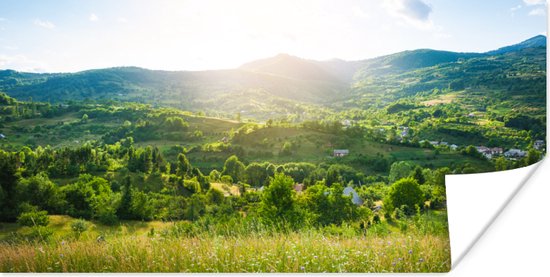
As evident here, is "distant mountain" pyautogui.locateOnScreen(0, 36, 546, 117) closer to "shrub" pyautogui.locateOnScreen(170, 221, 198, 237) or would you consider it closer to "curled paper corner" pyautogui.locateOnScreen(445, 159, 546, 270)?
"curled paper corner" pyautogui.locateOnScreen(445, 159, 546, 270)

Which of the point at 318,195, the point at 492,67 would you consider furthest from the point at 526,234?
the point at 492,67

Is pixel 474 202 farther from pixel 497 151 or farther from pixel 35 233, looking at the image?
pixel 497 151

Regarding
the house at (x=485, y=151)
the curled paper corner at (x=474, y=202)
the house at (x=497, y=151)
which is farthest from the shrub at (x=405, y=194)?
the house at (x=485, y=151)

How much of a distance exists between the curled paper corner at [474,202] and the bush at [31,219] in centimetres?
571

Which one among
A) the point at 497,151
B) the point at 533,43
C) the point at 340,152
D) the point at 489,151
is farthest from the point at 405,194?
the point at 340,152

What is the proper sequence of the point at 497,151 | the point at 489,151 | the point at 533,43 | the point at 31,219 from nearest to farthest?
1. the point at 31,219
2. the point at 533,43
3. the point at 497,151
4. the point at 489,151

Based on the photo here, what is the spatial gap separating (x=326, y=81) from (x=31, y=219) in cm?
2002

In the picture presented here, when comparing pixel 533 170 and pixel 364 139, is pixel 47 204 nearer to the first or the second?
pixel 533 170

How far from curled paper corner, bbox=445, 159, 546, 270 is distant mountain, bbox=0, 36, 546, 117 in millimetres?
3647

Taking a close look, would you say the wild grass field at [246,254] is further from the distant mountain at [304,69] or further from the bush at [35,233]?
the distant mountain at [304,69]

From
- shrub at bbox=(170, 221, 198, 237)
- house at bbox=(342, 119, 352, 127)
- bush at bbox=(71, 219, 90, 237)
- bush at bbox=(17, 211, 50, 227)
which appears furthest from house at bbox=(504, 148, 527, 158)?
house at bbox=(342, 119, 352, 127)

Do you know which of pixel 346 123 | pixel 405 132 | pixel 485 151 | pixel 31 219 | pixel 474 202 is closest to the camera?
pixel 474 202

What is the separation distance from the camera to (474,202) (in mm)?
4391

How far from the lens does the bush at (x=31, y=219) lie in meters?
5.54
